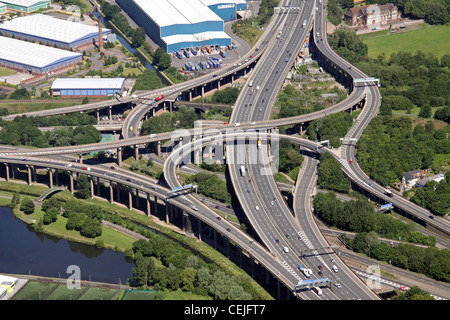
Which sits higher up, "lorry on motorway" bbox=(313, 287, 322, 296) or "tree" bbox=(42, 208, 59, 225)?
"lorry on motorway" bbox=(313, 287, 322, 296)

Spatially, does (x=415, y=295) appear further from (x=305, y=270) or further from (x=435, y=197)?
(x=435, y=197)

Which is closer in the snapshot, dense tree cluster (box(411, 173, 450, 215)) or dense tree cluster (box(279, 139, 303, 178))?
dense tree cluster (box(411, 173, 450, 215))

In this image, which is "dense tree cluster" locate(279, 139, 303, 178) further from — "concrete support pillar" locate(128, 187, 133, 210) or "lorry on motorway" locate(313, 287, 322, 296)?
"lorry on motorway" locate(313, 287, 322, 296)

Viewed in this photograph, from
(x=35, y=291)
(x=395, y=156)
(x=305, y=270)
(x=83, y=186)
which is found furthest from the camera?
(x=395, y=156)

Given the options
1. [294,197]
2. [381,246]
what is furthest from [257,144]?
[381,246]

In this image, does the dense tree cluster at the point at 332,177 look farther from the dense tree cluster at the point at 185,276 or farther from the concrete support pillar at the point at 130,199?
the concrete support pillar at the point at 130,199

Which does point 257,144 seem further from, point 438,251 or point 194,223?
point 438,251

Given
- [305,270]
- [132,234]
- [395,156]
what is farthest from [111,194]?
[395,156]

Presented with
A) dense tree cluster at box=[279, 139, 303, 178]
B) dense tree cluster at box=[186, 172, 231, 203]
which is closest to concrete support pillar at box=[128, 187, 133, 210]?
dense tree cluster at box=[186, 172, 231, 203]
